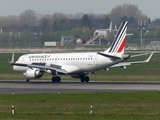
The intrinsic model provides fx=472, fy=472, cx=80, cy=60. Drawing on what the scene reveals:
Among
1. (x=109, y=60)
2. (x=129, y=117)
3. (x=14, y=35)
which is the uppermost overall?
(x=14, y=35)

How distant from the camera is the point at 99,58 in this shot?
204ft

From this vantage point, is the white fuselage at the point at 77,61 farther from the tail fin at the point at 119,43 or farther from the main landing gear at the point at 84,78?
the tail fin at the point at 119,43

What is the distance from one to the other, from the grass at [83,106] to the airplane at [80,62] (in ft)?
57.7

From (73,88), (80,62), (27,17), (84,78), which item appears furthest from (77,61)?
(27,17)

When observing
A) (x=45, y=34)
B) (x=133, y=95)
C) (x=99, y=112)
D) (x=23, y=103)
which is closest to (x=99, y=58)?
(x=133, y=95)

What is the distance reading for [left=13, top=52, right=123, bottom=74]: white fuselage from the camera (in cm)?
6203

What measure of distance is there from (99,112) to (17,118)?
5.90 m

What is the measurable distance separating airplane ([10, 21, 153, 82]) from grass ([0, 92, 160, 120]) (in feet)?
57.7

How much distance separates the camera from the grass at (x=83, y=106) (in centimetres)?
3130

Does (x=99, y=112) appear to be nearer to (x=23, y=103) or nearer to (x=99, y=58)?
(x=23, y=103)

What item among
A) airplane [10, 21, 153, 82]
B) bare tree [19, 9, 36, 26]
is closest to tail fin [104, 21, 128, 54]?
airplane [10, 21, 153, 82]

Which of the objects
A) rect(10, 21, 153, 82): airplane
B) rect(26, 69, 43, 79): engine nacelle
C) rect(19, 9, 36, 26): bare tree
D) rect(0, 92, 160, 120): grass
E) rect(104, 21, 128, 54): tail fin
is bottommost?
rect(0, 92, 160, 120): grass

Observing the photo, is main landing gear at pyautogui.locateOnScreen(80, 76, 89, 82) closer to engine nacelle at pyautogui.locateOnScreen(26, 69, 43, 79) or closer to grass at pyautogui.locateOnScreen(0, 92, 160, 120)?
engine nacelle at pyautogui.locateOnScreen(26, 69, 43, 79)

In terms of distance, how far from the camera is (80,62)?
63.8 m
